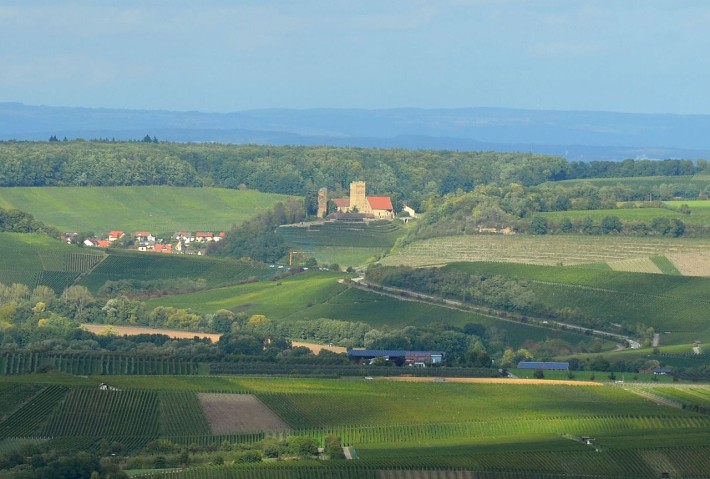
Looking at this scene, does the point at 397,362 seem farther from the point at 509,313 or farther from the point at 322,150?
the point at 322,150

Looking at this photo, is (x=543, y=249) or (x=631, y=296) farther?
(x=543, y=249)

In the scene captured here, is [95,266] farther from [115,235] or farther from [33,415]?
[33,415]

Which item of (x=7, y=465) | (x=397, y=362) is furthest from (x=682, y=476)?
(x=397, y=362)

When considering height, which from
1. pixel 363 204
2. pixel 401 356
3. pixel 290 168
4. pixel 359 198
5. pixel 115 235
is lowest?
pixel 115 235

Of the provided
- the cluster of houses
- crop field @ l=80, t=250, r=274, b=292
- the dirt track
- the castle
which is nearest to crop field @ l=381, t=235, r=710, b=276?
crop field @ l=80, t=250, r=274, b=292

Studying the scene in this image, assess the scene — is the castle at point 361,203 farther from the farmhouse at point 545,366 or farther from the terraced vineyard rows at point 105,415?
the terraced vineyard rows at point 105,415

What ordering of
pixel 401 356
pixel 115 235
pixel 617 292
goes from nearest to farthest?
1. pixel 401 356
2. pixel 617 292
3. pixel 115 235

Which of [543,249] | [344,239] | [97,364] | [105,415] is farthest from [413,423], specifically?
[344,239]
